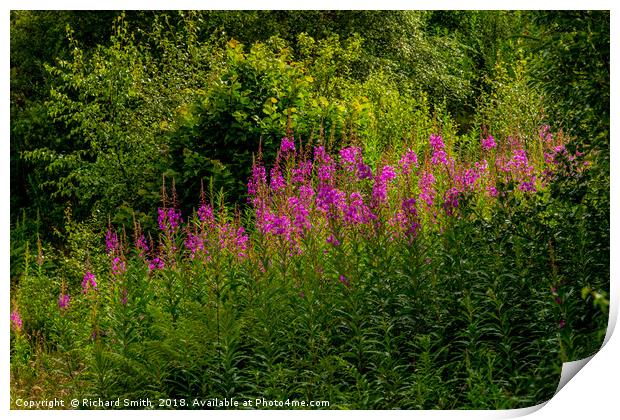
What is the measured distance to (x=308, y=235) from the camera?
20.1 feet

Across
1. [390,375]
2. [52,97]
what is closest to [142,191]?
[52,97]

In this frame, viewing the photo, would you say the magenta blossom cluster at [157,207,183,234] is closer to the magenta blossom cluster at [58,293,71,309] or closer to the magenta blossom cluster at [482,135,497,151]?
the magenta blossom cluster at [58,293,71,309]

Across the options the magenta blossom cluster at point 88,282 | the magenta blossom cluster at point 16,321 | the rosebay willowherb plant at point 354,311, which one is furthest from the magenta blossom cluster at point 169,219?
the magenta blossom cluster at point 16,321

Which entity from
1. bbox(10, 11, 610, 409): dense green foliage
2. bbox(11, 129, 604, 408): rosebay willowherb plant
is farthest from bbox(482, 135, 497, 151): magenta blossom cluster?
bbox(11, 129, 604, 408): rosebay willowherb plant

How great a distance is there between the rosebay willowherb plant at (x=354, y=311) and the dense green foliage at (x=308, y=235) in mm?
19

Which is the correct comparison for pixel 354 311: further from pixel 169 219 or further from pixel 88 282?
pixel 88 282

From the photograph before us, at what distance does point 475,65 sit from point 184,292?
9.67 feet

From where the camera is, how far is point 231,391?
595 centimetres

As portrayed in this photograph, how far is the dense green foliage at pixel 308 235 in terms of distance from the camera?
5.96 m

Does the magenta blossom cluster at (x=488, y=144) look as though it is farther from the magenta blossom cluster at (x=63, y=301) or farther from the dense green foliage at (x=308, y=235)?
the magenta blossom cluster at (x=63, y=301)

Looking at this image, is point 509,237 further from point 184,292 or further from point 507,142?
point 184,292

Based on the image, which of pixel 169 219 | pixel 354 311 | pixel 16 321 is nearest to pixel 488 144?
pixel 354 311

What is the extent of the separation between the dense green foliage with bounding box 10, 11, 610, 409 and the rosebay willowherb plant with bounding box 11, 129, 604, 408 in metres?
0.02

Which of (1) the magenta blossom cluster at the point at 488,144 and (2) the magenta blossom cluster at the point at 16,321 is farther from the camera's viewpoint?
(1) the magenta blossom cluster at the point at 488,144
